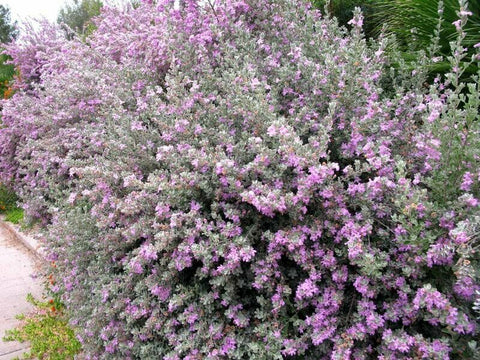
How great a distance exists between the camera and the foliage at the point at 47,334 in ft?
11.7

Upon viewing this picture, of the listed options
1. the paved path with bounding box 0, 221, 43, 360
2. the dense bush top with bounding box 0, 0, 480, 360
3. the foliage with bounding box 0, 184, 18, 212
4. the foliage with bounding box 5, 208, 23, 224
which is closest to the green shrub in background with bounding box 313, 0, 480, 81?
the dense bush top with bounding box 0, 0, 480, 360

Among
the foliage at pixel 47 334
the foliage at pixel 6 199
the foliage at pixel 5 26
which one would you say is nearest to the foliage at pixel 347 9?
the foliage at pixel 47 334

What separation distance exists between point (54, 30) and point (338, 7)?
5959mm

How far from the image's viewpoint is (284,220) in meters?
2.46

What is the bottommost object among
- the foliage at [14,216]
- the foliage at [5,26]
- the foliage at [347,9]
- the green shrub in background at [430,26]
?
the foliage at [14,216]

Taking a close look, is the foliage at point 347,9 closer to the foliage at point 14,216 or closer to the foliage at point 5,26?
the foliage at point 14,216

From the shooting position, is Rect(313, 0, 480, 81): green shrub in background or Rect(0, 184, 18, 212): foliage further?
Rect(0, 184, 18, 212): foliage

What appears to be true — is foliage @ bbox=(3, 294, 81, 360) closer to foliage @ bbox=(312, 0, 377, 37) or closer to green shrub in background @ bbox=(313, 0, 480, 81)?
green shrub in background @ bbox=(313, 0, 480, 81)

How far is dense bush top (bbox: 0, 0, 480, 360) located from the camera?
6.84 ft

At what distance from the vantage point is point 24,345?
3.75m

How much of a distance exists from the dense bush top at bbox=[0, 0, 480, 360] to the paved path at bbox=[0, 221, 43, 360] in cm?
86

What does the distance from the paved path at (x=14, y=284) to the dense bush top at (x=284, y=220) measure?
863 millimetres

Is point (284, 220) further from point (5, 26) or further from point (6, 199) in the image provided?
point (5, 26)

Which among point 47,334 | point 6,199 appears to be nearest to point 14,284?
point 47,334
